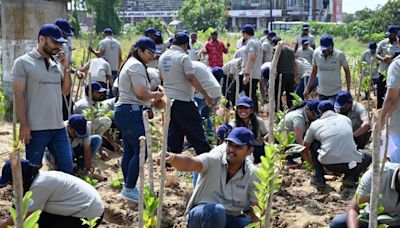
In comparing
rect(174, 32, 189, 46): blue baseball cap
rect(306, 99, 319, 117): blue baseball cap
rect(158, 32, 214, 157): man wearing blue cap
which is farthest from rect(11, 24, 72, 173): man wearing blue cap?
rect(306, 99, 319, 117): blue baseball cap

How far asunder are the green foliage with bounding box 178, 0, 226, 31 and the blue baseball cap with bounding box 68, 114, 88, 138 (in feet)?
136

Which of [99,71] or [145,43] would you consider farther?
[99,71]

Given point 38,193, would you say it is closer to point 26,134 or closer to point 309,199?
point 26,134

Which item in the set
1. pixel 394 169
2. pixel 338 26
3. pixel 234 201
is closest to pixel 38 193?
pixel 234 201

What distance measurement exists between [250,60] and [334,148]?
8.56ft

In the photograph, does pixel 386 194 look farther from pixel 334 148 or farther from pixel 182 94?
pixel 182 94

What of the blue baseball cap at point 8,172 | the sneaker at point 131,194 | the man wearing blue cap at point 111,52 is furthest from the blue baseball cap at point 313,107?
the man wearing blue cap at point 111,52

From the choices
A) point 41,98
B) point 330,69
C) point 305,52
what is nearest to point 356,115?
point 330,69

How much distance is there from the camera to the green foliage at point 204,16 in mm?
47000

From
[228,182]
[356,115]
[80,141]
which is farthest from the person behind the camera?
[356,115]

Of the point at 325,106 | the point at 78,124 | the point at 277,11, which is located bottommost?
the point at 78,124

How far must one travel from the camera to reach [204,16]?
1865 inches

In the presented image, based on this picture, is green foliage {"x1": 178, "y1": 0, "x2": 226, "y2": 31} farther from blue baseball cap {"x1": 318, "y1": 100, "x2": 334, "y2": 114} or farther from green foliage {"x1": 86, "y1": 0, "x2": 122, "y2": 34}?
blue baseball cap {"x1": 318, "y1": 100, "x2": 334, "y2": 114}

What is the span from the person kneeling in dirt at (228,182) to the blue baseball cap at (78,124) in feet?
6.42
